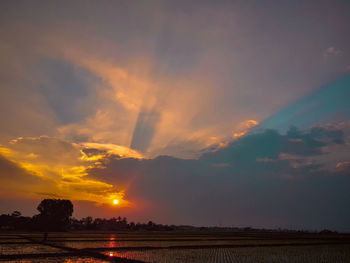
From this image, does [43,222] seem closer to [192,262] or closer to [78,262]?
[78,262]

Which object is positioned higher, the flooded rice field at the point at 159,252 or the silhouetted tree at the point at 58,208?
the silhouetted tree at the point at 58,208

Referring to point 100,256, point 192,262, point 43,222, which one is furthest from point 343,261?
point 43,222

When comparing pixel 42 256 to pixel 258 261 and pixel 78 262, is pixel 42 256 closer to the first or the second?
pixel 78 262

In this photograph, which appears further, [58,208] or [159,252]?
[58,208]

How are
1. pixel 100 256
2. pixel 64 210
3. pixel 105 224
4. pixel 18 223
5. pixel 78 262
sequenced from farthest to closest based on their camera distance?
pixel 105 224 → pixel 64 210 → pixel 18 223 → pixel 100 256 → pixel 78 262

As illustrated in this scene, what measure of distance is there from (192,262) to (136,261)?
427 cm

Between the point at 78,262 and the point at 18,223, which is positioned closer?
the point at 78,262

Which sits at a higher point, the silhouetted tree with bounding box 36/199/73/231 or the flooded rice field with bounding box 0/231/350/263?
the silhouetted tree with bounding box 36/199/73/231

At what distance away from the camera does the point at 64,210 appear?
9850 centimetres

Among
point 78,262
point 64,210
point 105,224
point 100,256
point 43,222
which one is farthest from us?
point 105,224

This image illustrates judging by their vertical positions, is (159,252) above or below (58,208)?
below

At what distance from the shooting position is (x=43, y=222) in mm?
44250

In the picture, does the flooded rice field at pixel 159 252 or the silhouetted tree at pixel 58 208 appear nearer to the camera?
the flooded rice field at pixel 159 252

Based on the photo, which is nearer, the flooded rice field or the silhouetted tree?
the flooded rice field
